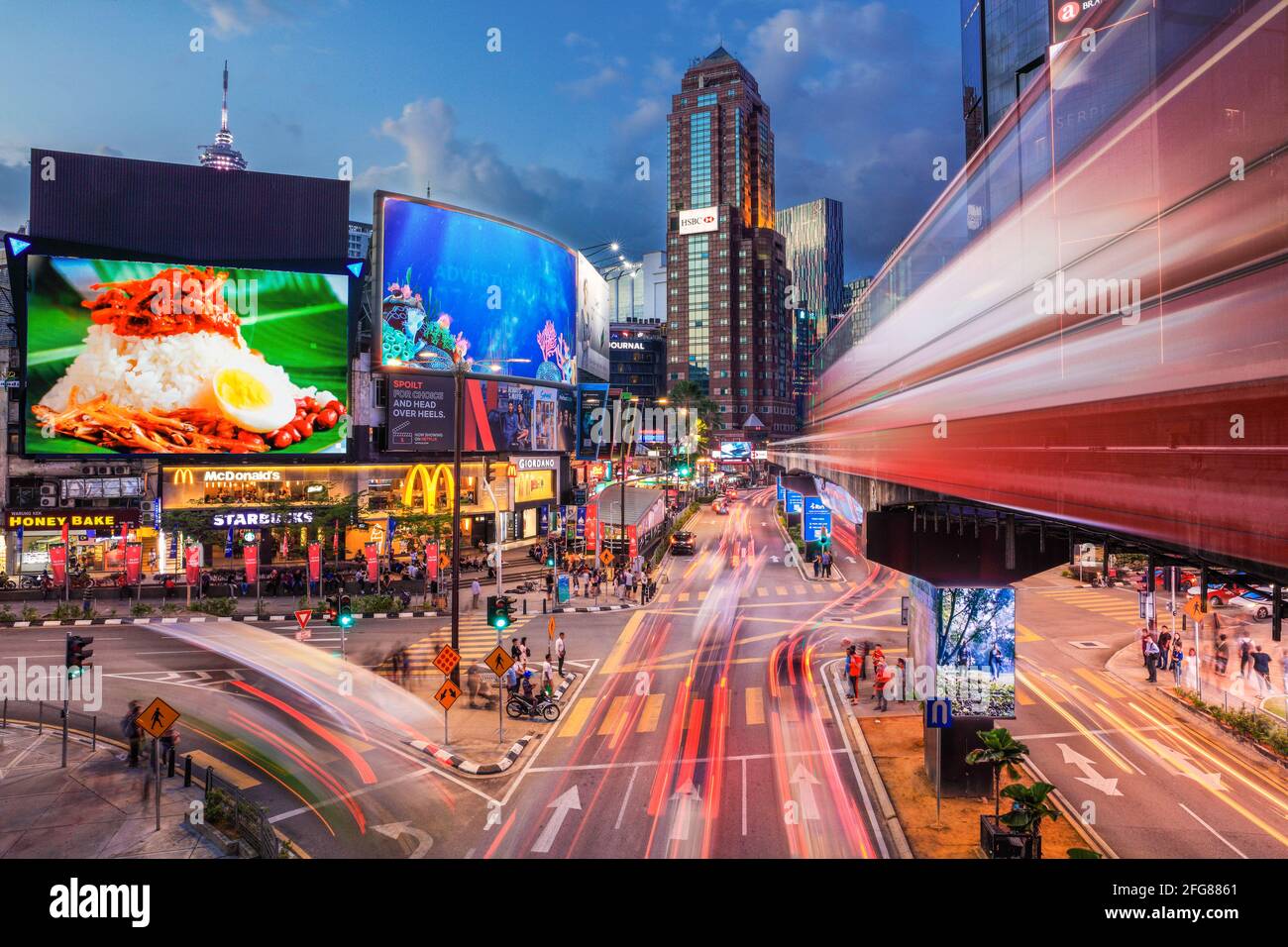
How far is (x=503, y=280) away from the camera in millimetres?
54219

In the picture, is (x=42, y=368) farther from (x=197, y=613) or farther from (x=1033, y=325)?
(x=1033, y=325)

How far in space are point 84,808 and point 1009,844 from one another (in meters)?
16.8

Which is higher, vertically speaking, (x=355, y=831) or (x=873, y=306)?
(x=873, y=306)

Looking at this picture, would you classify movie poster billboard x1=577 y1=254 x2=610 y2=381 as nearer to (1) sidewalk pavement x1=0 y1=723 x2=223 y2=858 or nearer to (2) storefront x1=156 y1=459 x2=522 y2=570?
(2) storefront x1=156 y1=459 x2=522 y2=570

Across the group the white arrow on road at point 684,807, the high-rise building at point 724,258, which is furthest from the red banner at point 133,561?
the high-rise building at point 724,258

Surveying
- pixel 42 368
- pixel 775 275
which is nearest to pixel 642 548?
pixel 42 368

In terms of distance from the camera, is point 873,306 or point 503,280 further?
point 503,280

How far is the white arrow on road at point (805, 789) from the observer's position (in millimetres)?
13650

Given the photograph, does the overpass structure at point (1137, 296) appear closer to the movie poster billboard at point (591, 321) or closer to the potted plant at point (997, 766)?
the potted plant at point (997, 766)

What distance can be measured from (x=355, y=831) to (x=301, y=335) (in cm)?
3902

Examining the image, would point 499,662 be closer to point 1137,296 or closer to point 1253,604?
point 1137,296

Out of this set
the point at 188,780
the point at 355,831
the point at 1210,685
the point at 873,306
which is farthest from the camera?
the point at 1210,685

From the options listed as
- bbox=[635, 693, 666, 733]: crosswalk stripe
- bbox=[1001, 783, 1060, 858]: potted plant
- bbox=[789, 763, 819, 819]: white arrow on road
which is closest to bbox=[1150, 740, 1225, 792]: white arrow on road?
bbox=[1001, 783, 1060, 858]: potted plant

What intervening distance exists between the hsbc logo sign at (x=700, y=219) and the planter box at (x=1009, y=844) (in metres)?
168
